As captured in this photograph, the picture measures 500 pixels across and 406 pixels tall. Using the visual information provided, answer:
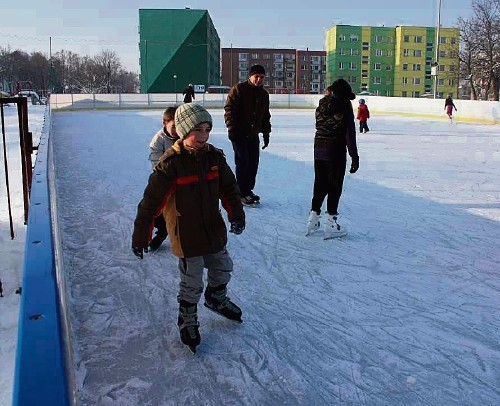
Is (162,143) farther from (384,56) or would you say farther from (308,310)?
(384,56)

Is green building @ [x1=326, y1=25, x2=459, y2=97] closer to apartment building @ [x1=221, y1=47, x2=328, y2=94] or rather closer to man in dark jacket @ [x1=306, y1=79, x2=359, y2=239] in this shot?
apartment building @ [x1=221, y1=47, x2=328, y2=94]

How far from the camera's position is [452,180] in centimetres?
817

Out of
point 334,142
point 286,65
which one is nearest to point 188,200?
point 334,142

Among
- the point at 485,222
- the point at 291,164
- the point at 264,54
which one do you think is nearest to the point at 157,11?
the point at 264,54

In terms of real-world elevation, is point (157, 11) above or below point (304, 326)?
above

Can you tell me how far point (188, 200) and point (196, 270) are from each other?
0.37m

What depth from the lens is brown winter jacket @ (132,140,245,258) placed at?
2.57 meters

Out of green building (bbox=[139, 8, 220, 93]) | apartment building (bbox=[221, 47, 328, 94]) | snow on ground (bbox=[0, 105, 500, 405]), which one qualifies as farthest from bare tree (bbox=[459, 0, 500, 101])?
apartment building (bbox=[221, 47, 328, 94])

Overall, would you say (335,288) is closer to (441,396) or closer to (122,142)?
(441,396)

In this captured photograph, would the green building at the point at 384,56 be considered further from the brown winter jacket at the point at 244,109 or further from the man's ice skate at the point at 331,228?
the man's ice skate at the point at 331,228

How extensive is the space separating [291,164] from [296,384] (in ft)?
25.7

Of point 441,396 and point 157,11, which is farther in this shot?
point 157,11

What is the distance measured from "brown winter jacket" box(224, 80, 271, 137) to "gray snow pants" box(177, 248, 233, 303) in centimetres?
319

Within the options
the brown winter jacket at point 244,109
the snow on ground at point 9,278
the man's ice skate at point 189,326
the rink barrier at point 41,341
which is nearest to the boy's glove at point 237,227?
the man's ice skate at point 189,326
